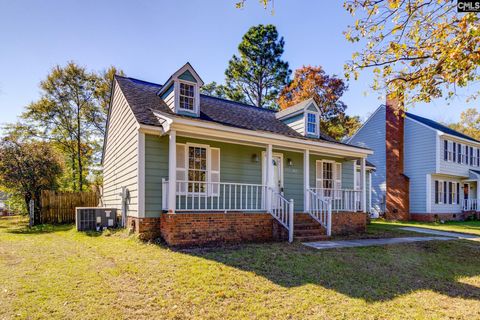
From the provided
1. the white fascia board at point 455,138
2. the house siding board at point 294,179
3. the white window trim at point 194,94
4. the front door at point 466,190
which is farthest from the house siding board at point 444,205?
the white window trim at point 194,94

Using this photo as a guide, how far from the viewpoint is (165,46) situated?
1275 centimetres

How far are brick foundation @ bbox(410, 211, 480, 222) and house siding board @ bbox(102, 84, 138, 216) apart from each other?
18150 mm

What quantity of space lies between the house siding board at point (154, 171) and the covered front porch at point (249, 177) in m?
0.16

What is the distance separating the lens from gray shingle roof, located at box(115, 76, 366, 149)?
9785 mm

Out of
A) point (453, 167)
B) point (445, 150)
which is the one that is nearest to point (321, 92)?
point (445, 150)

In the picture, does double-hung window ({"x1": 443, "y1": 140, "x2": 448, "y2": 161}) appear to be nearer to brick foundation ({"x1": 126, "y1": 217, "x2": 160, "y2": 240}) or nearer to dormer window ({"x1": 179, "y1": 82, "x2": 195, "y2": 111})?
dormer window ({"x1": 179, "y1": 82, "x2": 195, "y2": 111})

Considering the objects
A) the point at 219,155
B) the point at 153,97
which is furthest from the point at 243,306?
the point at 153,97

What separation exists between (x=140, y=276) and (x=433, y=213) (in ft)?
66.0

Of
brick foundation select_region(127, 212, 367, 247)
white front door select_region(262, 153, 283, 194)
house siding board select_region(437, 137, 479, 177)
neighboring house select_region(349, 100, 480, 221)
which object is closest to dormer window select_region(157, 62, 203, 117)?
white front door select_region(262, 153, 283, 194)

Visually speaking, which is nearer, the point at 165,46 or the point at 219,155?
the point at 219,155

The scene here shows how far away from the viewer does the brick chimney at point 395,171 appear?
775 inches

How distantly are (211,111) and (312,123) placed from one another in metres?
4.52

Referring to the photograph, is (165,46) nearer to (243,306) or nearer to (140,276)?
(140,276)

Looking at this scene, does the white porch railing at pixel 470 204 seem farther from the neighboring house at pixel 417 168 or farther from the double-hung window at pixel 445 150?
Answer: the double-hung window at pixel 445 150
